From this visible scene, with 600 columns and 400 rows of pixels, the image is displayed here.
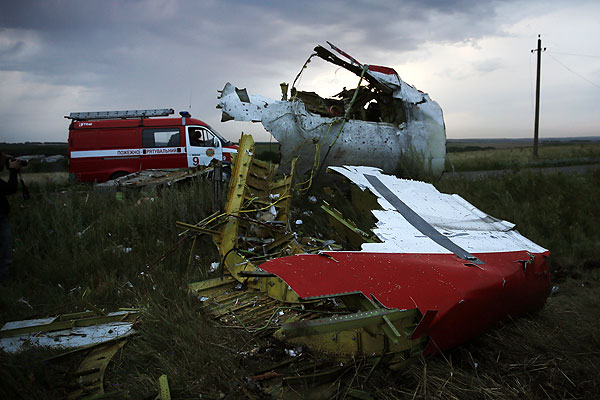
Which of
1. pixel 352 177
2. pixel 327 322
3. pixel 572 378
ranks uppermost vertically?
pixel 352 177

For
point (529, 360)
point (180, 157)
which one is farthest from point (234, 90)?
point (180, 157)

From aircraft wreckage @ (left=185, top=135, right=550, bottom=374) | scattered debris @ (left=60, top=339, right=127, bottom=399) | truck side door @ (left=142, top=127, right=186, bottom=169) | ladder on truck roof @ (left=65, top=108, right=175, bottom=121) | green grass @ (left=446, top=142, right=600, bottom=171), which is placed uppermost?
ladder on truck roof @ (left=65, top=108, right=175, bottom=121)

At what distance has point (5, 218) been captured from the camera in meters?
4.29

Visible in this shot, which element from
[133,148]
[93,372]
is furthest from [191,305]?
[133,148]

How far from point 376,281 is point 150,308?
208 centimetres

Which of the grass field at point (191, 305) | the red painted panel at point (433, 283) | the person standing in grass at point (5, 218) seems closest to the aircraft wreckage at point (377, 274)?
the red painted panel at point (433, 283)

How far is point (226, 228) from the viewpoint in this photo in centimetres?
406

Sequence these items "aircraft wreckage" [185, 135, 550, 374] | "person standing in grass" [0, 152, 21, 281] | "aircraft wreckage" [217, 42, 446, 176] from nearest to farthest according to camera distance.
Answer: "aircraft wreckage" [185, 135, 550, 374] < "person standing in grass" [0, 152, 21, 281] < "aircraft wreckage" [217, 42, 446, 176]

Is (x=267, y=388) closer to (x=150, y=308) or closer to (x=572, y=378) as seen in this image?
(x=150, y=308)

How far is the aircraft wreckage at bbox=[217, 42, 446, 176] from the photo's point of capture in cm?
575

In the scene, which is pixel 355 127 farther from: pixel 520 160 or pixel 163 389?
pixel 520 160

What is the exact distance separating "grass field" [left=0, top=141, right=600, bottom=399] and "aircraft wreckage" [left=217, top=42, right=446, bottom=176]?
105 centimetres

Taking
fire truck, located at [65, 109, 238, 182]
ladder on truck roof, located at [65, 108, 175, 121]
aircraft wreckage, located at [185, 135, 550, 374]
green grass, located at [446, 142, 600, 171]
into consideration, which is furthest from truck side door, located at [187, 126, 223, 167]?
aircraft wreckage, located at [185, 135, 550, 374]

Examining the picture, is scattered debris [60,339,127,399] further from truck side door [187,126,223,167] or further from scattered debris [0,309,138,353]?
truck side door [187,126,223,167]
